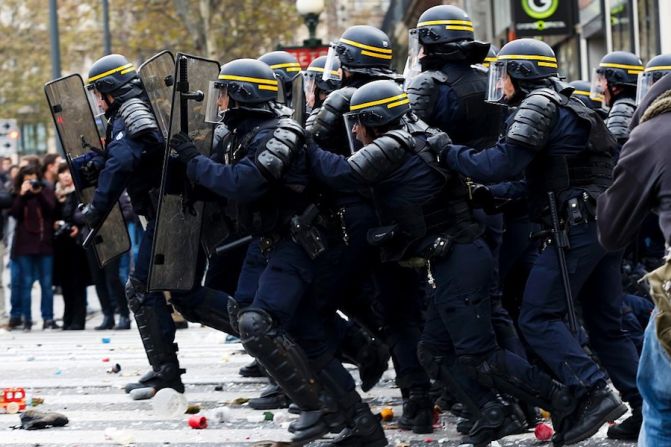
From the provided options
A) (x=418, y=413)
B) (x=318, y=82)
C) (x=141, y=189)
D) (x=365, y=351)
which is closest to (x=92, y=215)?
(x=141, y=189)

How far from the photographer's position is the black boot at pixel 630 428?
7.24 metres

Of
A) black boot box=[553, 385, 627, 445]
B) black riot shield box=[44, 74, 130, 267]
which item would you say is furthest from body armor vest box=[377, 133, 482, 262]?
black riot shield box=[44, 74, 130, 267]

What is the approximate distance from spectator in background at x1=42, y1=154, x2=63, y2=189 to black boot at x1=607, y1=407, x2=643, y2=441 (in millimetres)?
8899

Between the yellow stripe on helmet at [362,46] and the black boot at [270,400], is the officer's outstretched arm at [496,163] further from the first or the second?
the black boot at [270,400]

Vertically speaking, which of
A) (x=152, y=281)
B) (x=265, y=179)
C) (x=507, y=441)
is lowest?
(x=507, y=441)

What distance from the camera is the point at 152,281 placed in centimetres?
830

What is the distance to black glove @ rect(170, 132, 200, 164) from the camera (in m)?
7.33

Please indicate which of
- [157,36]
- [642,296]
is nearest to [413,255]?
[642,296]

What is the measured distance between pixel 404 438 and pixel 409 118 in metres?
1.67

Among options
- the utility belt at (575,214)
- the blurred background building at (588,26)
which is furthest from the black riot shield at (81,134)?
the blurred background building at (588,26)

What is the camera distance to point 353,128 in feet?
23.2

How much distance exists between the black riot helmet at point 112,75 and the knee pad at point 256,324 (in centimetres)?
246

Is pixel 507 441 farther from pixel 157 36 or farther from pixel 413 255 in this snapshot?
pixel 157 36

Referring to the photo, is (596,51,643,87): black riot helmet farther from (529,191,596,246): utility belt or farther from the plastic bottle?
the plastic bottle
